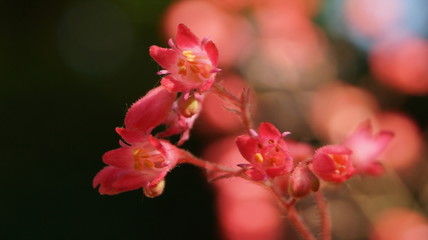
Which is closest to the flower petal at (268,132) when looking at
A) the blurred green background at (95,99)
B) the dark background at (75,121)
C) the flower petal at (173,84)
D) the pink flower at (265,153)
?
the pink flower at (265,153)

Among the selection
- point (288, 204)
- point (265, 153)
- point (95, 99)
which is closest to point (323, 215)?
point (288, 204)

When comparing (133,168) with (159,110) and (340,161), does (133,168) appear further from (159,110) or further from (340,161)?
(340,161)

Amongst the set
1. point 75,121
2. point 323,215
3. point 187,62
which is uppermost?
point 187,62

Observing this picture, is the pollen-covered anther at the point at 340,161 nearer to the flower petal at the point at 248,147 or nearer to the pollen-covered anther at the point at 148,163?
the flower petal at the point at 248,147

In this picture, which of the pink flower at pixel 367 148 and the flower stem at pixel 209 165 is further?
the pink flower at pixel 367 148

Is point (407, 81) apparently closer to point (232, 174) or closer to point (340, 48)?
point (340, 48)

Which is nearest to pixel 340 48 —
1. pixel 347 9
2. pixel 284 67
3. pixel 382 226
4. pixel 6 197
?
pixel 347 9
